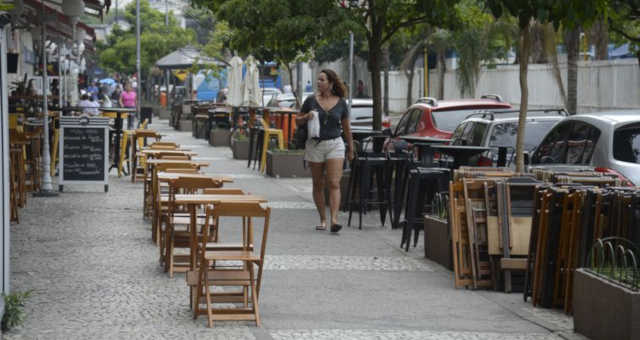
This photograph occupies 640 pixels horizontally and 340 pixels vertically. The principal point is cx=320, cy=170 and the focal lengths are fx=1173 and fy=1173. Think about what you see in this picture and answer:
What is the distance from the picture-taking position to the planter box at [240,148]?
27.5 m

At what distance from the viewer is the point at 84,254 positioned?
1148 cm

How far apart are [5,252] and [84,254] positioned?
12.3 feet

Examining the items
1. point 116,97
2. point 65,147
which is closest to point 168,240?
point 65,147

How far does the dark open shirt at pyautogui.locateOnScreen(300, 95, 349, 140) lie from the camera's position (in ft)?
44.8

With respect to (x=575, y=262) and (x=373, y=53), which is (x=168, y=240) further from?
(x=373, y=53)

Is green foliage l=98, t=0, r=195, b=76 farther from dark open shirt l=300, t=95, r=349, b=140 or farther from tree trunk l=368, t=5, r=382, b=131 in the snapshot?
dark open shirt l=300, t=95, r=349, b=140

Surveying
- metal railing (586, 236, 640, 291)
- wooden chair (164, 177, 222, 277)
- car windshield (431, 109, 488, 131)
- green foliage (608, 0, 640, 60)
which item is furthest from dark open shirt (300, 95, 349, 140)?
metal railing (586, 236, 640, 291)

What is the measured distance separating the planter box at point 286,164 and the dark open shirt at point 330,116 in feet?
26.1

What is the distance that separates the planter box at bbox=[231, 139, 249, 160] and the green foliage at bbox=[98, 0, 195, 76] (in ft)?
117

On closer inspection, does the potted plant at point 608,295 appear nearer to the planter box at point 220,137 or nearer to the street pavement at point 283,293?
the street pavement at point 283,293

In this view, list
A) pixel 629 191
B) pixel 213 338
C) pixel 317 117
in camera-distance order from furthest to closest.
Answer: pixel 317 117
pixel 629 191
pixel 213 338

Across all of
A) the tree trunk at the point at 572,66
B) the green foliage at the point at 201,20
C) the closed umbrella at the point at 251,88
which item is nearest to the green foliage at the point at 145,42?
the green foliage at the point at 201,20

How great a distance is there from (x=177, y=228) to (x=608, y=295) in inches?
200

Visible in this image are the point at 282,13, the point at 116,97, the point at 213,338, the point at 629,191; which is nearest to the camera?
the point at 213,338
